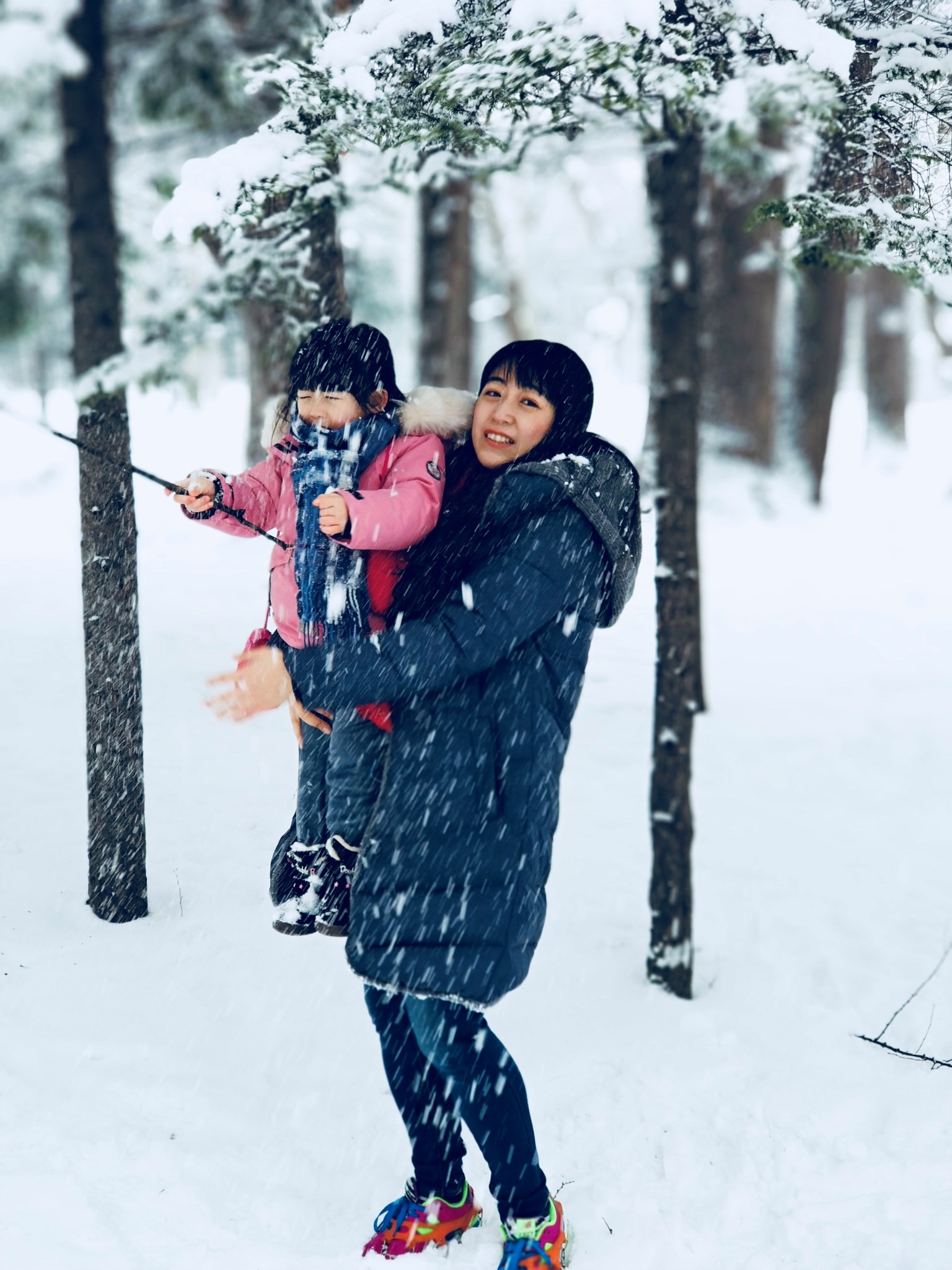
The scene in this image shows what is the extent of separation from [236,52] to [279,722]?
4118mm

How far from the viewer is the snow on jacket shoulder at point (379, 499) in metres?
2.66

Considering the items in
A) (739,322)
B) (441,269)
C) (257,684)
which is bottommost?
(257,684)

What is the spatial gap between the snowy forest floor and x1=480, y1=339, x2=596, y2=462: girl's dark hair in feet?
7.71

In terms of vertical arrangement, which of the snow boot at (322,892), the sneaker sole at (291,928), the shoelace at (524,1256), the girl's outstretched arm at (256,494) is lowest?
the shoelace at (524,1256)

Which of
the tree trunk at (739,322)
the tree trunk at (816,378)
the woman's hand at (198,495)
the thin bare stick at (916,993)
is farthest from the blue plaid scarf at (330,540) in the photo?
the tree trunk at (816,378)

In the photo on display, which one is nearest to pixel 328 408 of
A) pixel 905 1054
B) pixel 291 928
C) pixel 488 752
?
pixel 488 752

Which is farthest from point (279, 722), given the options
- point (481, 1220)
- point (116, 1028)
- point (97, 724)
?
point (481, 1220)

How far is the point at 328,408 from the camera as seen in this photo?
9.50 ft

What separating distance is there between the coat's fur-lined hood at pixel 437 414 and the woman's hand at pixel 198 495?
542 millimetres

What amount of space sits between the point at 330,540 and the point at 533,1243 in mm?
2022

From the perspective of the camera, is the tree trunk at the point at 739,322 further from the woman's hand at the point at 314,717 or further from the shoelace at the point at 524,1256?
the shoelace at the point at 524,1256

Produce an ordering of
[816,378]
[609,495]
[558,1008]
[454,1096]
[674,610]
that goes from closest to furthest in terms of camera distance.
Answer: [609,495], [454,1096], [558,1008], [674,610], [816,378]

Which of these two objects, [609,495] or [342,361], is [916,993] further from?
[342,361]

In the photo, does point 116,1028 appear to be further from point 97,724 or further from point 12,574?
point 12,574
